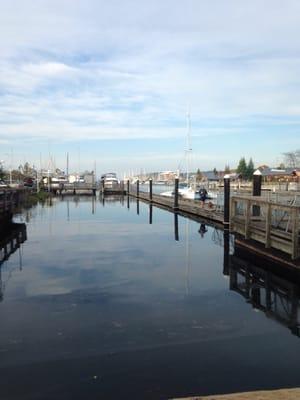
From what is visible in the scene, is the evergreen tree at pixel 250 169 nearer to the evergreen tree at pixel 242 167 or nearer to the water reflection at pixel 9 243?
the evergreen tree at pixel 242 167

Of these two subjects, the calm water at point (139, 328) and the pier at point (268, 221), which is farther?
the pier at point (268, 221)

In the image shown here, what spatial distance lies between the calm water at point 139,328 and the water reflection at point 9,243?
158mm

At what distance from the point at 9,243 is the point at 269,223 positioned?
1173cm

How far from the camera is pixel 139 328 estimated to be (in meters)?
9.45

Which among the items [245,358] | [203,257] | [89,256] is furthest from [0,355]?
[203,257]

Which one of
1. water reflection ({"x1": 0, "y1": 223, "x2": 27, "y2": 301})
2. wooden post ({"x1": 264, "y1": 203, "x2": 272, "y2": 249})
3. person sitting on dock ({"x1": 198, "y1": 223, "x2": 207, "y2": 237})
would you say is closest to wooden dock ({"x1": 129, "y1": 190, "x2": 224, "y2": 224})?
person sitting on dock ({"x1": 198, "y1": 223, "x2": 207, "y2": 237})

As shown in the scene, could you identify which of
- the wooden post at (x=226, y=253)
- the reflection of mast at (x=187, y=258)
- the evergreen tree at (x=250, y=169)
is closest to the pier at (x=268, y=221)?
the wooden post at (x=226, y=253)

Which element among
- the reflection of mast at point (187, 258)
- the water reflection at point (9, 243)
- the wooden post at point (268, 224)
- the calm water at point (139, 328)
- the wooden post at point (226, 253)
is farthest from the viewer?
the wooden post at point (268, 224)

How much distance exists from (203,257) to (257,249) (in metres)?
2.13

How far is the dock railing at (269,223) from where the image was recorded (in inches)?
561

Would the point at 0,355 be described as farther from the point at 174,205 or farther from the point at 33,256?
the point at 174,205

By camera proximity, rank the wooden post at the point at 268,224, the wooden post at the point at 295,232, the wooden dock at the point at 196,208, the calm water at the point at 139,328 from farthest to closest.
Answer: the wooden dock at the point at 196,208, the wooden post at the point at 268,224, the wooden post at the point at 295,232, the calm water at the point at 139,328

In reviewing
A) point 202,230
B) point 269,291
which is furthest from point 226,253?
point 202,230

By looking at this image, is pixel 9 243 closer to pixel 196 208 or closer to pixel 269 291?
pixel 269 291
